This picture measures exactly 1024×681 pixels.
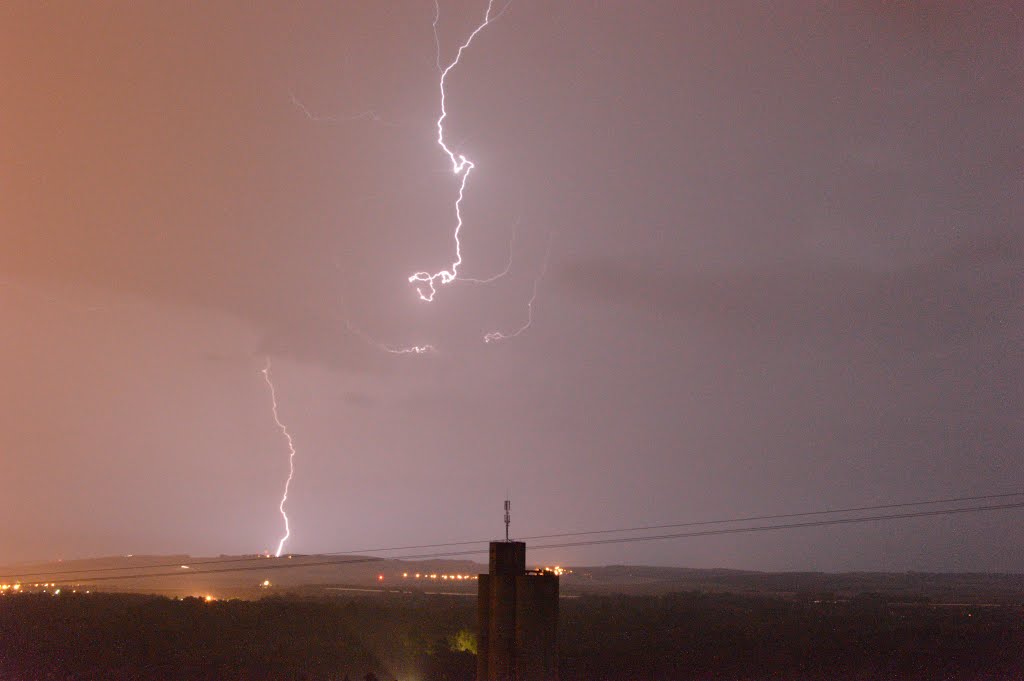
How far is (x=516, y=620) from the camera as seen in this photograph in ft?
50.3

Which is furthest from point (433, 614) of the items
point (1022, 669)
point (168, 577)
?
point (168, 577)

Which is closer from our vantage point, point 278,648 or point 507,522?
point 507,522

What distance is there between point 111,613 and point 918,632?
46.2m

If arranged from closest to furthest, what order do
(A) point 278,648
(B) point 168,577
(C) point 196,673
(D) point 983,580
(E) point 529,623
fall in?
(E) point 529,623 → (C) point 196,673 → (A) point 278,648 → (B) point 168,577 → (D) point 983,580

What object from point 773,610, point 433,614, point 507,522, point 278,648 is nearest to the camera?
point 507,522

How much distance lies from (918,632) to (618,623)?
54.4ft

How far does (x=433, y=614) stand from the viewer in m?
61.9

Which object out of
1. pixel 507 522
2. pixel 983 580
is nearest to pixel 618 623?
pixel 507 522

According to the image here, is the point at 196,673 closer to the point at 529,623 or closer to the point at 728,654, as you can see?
the point at 728,654

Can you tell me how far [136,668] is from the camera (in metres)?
37.6

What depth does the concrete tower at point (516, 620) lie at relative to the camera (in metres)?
15.1

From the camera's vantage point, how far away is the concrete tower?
1512 cm

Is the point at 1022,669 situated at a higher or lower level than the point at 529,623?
lower

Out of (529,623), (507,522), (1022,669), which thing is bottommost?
(1022,669)
